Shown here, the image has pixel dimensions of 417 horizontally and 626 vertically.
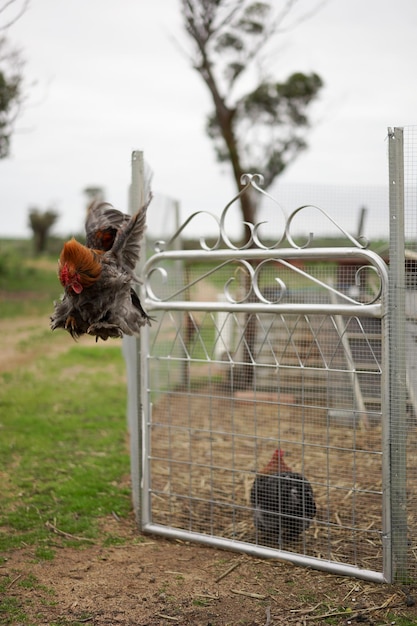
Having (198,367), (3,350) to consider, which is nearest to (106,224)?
(198,367)

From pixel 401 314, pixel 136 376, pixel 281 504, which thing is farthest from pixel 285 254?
pixel 281 504

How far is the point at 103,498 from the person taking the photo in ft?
14.5

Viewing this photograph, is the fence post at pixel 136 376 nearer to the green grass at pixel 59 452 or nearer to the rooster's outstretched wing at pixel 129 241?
the green grass at pixel 59 452

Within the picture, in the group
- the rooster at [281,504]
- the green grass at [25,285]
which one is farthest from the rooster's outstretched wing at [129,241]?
the green grass at [25,285]

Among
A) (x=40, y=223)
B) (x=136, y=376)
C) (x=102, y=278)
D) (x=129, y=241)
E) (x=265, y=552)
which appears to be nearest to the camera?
(x=102, y=278)

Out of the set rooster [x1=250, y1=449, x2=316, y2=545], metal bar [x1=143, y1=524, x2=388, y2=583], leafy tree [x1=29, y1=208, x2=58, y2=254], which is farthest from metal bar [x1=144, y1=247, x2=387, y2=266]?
leafy tree [x1=29, y1=208, x2=58, y2=254]

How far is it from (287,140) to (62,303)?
12477 mm

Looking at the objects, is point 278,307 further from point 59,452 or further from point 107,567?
point 59,452

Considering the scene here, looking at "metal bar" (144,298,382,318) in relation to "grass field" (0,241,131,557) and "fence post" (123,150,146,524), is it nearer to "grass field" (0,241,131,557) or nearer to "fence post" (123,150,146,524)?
"fence post" (123,150,146,524)

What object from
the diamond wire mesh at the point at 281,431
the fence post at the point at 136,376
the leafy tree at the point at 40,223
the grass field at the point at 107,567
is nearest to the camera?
the grass field at the point at 107,567

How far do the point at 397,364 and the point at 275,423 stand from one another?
3.24 meters

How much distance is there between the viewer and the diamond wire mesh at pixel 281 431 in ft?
11.7

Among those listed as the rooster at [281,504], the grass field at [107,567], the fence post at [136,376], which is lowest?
the grass field at [107,567]

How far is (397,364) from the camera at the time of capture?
3104 mm
